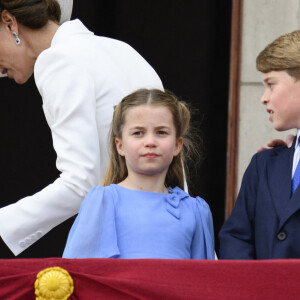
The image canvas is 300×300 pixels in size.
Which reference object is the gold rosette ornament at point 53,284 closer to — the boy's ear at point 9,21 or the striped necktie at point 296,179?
the striped necktie at point 296,179

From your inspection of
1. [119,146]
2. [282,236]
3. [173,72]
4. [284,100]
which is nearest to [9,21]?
[119,146]

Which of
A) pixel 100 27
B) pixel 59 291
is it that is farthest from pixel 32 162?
pixel 59 291

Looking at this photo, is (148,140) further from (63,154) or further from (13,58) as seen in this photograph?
(13,58)

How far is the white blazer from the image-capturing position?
3.55 meters

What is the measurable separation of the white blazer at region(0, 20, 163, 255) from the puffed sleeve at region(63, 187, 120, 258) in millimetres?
176

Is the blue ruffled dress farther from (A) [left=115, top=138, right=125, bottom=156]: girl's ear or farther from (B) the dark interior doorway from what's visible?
(B) the dark interior doorway

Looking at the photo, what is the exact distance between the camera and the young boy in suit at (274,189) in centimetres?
356

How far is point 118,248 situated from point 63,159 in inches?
16.0

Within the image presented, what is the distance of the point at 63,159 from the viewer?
11.7 feet

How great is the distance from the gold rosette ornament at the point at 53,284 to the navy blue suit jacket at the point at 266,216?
A: 76 centimetres

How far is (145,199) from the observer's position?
348 cm

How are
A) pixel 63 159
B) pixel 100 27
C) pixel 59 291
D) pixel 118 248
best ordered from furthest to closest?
1. pixel 100 27
2. pixel 63 159
3. pixel 118 248
4. pixel 59 291

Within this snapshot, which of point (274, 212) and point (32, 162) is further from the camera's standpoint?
point (32, 162)

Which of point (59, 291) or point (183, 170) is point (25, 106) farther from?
point (59, 291)
